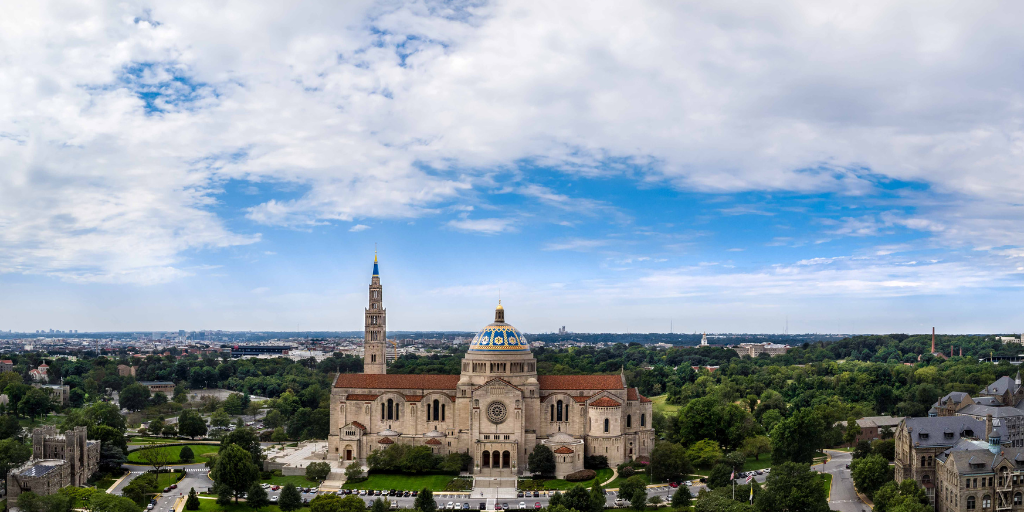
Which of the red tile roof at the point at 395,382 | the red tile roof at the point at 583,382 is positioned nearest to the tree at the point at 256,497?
the red tile roof at the point at 395,382

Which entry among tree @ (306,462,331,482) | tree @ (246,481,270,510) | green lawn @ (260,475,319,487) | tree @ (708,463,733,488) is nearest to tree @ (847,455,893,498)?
tree @ (708,463,733,488)

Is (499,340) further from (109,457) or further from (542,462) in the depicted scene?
(109,457)

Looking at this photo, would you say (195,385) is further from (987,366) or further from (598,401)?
(987,366)

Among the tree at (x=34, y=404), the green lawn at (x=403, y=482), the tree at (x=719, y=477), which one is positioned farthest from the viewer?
the tree at (x=34, y=404)

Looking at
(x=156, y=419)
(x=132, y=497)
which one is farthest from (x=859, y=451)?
(x=156, y=419)

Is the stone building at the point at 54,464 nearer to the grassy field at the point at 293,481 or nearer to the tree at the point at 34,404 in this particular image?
the grassy field at the point at 293,481

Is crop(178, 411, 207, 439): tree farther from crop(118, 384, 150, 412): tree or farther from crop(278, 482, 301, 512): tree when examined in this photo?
crop(278, 482, 301, 512): tree
